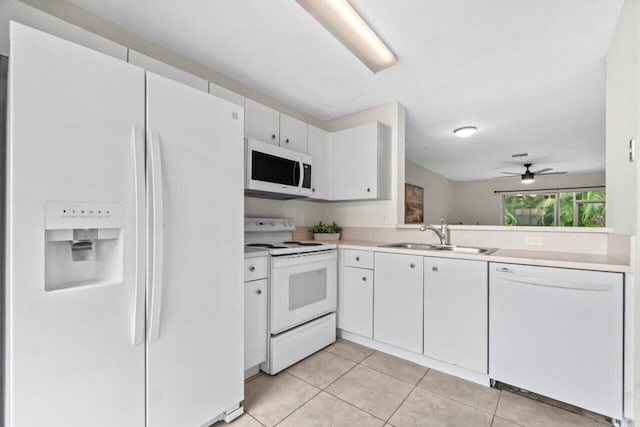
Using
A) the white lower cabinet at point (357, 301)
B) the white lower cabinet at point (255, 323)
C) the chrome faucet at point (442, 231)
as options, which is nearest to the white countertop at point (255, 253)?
the white lower cabinet at point (255, 323)

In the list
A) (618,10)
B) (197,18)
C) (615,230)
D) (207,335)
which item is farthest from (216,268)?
(618,10)

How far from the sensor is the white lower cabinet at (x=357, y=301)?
2.47m

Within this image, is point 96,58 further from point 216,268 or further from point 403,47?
point 403,47

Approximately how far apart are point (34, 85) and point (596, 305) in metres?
2.75

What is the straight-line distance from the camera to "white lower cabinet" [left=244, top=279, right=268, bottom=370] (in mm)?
1908

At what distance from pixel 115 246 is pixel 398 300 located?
6.40 feet

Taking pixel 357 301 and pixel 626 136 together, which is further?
pixel 357 301

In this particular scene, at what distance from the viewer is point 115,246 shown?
119 cm

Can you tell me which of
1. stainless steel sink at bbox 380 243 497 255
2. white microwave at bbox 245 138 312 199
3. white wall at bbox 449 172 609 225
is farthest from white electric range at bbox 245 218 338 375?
white wall at bbox 449 172 609 225

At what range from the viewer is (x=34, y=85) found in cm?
97

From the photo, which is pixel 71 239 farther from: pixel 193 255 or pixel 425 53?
pixel 425 53

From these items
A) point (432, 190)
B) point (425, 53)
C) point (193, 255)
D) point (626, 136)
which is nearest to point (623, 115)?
point (626, 136)

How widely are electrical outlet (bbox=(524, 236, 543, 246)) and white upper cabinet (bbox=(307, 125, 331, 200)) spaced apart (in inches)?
71.8

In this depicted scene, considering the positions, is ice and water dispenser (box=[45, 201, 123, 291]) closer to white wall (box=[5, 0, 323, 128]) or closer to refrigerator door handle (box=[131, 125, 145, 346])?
refrigerator door handle (box=[131, 125, 145, 346])
